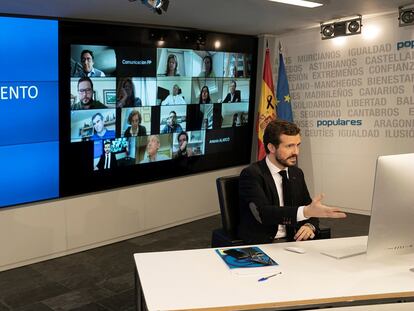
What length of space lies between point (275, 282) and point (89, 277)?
2588 mm

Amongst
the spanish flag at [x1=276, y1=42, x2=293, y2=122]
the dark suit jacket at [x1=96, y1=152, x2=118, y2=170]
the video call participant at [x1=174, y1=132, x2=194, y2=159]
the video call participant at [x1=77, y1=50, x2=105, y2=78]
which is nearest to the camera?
the video call participant at [x1=77, y1=50, x2=105, y2=78]

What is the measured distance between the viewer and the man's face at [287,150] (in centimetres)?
286

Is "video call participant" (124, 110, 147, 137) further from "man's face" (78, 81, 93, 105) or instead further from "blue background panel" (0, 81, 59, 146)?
"blue background panel" (0, 81, 59, 146)

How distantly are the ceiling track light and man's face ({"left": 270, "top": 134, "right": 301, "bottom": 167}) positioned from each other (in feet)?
11.1

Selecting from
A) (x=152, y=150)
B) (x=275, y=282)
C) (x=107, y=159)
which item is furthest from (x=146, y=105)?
(x=275, y=282)

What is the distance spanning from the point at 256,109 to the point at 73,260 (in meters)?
3.34

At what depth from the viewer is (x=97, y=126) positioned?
5.00 metres

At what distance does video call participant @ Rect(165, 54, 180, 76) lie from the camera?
555cm

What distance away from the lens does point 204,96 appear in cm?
604

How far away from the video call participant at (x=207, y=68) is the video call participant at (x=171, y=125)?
0.67 m

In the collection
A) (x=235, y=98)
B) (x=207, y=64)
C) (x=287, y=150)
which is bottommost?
(x=287, y=150)

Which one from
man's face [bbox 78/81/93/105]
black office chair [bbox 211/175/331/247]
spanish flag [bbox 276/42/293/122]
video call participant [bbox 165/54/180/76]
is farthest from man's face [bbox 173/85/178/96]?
black office chair [bbox 211/175/331/247]

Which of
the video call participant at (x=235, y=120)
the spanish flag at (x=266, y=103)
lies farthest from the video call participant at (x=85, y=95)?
the spanish flag at (x=266, y=103)

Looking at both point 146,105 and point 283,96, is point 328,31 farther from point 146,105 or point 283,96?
point 146,105
